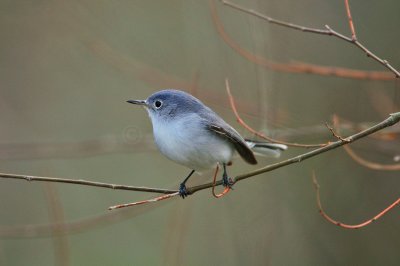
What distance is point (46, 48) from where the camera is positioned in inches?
289

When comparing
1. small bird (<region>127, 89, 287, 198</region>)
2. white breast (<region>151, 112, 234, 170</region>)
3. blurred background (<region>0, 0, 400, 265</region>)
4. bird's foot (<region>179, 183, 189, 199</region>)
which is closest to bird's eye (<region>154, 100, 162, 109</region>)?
small bird (<region>127, 89, 287, 198</region>)

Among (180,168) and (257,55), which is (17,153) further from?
(180,168)

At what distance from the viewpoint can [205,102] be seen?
5.13 metres

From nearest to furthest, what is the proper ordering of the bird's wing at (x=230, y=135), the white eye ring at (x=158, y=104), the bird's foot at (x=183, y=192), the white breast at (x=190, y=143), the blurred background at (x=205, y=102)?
the bird's foot at (x=183, y=192)
the white breast at (x=190, y=143)
the bird's wing at (x=230, y=135)
the white eye ring at (x=158, y=104)
the blurred background at (x=205, y=102)

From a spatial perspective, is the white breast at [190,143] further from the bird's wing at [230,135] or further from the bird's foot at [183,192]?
the bird's foot at [183,192]

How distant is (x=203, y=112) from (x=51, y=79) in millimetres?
4342

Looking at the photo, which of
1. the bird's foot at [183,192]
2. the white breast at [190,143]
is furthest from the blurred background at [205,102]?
the white breast at [190,143]

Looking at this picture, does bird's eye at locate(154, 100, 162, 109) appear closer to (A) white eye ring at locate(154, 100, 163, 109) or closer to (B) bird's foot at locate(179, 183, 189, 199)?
(A) white eye ring at locate(154, 100, 163, 109)

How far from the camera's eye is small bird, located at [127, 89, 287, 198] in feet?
12.5

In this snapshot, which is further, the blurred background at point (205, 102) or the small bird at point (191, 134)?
the blurred background at point (205, 102)

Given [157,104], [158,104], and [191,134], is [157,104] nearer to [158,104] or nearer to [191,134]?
[158,104]

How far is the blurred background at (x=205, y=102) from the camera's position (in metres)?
4.81

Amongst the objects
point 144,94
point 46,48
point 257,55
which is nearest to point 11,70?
point 46,48

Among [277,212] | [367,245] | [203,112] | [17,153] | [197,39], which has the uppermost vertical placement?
[197,39]
